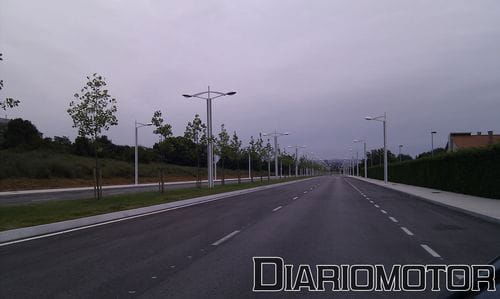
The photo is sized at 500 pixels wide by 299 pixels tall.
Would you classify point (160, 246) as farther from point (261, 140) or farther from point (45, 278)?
point (261, 140)

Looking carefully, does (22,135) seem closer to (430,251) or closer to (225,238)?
(225,238)

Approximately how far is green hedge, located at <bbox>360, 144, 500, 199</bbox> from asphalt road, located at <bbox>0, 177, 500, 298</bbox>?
414 inches

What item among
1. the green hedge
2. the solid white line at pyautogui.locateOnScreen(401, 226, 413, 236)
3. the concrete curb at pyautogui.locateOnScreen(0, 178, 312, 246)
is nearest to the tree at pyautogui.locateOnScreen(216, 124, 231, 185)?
the green hedge

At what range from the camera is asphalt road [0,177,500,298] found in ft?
25.6

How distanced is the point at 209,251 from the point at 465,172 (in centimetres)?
2571

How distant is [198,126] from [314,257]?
110 feet

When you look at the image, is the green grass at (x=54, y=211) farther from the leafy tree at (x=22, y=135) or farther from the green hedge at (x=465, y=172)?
the leafy tree at (x=22, y=135)

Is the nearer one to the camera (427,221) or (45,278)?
(45,278)

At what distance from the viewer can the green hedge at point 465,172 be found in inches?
1074

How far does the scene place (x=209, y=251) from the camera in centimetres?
1116

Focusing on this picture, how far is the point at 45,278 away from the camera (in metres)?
8.50

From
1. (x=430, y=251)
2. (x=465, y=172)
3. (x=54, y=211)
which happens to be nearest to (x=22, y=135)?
(x=54, y=211)

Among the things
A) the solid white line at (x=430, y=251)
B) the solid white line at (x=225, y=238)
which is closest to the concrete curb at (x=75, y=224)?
the solid white line at (x=225, y=238)

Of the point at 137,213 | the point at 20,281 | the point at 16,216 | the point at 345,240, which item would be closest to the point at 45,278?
the point at 20,281
